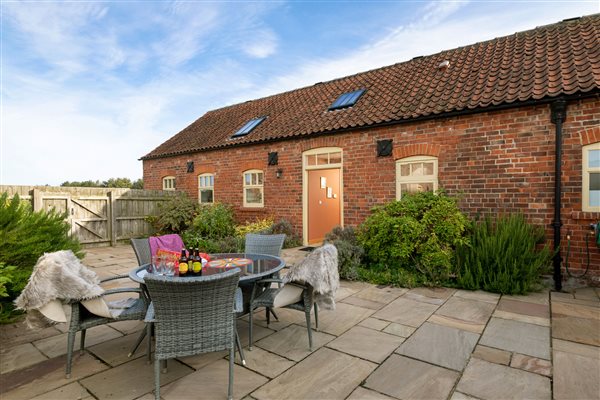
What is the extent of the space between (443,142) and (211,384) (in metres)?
5.83

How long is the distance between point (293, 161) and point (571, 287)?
6.28 meters

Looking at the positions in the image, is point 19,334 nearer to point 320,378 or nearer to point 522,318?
point 320,378

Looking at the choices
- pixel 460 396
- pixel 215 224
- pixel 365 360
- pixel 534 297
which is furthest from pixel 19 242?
pixel 534 297

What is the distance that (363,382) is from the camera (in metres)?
2.36

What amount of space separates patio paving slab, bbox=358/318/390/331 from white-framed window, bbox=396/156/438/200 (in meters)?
3.60

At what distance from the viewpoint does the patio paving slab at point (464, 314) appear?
3459mm

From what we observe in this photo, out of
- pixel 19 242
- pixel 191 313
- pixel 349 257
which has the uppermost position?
pixel 19 242

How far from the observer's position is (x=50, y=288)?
2346 mm

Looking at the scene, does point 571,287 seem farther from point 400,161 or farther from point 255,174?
point 255,174

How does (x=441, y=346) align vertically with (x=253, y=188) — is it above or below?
below

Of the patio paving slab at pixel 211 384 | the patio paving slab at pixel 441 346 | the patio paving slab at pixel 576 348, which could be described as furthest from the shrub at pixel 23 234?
the patio paving slab at pixel 576 348

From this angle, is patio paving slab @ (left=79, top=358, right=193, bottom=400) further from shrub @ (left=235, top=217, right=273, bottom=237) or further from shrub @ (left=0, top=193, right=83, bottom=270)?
shrub @ (left=235, top=217, right=273, bottom=237)

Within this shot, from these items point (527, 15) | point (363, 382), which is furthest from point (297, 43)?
point (363, 382)

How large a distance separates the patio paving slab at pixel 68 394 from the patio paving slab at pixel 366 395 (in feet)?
6.14
